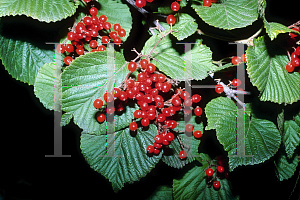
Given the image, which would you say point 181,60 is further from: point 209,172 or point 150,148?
point 209,172

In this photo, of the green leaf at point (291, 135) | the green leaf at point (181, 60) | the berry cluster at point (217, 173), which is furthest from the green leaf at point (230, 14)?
the berry cluster at point (217, 173)

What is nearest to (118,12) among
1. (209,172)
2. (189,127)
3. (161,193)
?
(189,127)

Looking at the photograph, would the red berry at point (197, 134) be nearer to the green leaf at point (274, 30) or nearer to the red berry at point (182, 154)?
the red berry at point (182, 154)

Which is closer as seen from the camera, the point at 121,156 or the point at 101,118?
the point at 101,118

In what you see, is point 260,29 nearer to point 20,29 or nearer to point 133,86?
point 133,86

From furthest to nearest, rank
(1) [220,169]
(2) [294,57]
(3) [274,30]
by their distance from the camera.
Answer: (1) [220,169] < (2) [294,57] < (3) [274,30]

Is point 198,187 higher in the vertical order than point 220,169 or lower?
lower
